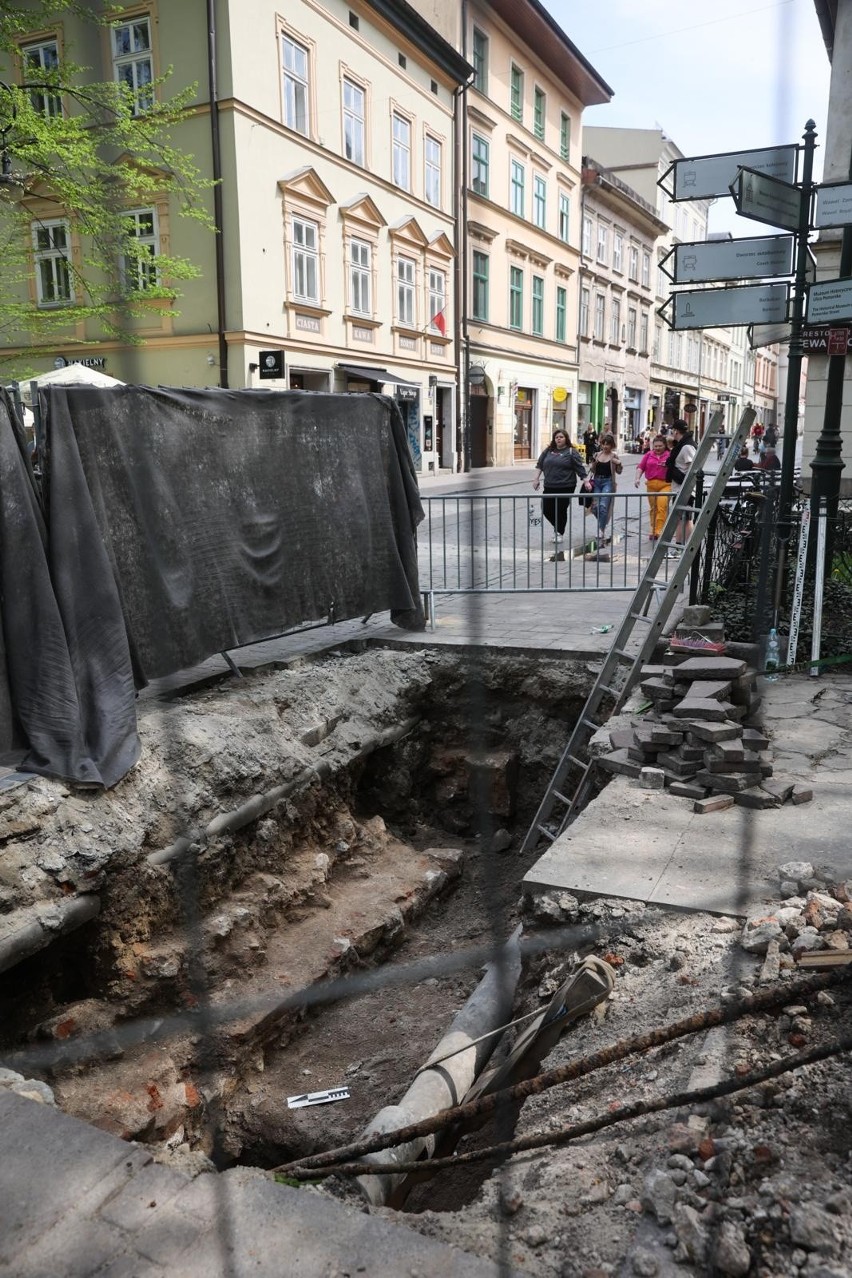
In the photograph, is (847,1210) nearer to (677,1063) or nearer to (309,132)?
(677,1063)

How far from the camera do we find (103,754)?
3.79 meters

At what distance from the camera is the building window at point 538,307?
156 inches

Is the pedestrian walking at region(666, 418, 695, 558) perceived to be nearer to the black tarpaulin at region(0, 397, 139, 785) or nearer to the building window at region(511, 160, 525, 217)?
the black tarpaulin at region(0, 397, 139, 785)

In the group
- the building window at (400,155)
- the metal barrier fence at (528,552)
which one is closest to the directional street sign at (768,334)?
the metal barrier fence at (528,552)

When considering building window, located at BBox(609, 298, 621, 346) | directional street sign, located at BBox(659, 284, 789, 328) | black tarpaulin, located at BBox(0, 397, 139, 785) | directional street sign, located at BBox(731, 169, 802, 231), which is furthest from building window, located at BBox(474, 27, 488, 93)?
building window, located at BBox(609, 298, 621, 346)

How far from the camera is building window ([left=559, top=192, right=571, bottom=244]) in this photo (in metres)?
2.75

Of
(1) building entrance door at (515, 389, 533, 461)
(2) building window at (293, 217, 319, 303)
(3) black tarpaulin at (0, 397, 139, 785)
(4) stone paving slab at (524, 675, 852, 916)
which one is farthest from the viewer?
(2) building window at (293, 217, 319, 303)

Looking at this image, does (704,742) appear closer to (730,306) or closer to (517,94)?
(517,94)

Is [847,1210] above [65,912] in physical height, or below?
above

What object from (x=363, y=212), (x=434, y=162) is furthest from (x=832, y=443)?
(x=363, y=212)

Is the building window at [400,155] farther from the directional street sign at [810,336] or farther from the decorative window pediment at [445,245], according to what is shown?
the decorative window pediment at [445,245]

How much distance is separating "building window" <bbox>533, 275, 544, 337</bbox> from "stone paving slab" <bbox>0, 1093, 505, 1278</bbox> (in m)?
3.32

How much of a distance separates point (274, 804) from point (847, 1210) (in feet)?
11.1

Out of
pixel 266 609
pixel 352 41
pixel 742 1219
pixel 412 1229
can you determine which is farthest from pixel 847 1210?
pixel 352 41
